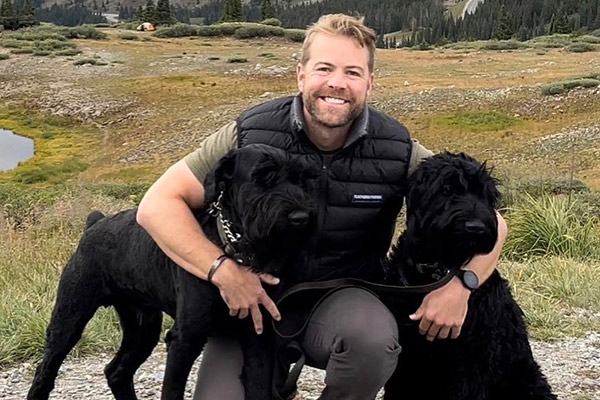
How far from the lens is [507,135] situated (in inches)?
867

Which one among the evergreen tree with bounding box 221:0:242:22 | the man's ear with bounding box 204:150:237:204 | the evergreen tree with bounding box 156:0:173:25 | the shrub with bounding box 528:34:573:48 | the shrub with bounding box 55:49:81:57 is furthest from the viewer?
the evergreen tree with bounding box 221:0:242:22

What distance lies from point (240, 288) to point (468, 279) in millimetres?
977

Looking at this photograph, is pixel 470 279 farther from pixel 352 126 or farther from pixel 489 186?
pixel 352 126

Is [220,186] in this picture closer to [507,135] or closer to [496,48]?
[507,135]

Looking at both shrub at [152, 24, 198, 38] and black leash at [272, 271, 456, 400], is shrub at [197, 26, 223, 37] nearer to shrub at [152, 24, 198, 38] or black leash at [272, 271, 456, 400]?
shrub at [152, 24, 198, 38]

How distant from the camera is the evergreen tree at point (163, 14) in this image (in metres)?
61.4

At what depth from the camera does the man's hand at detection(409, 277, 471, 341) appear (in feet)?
10.9

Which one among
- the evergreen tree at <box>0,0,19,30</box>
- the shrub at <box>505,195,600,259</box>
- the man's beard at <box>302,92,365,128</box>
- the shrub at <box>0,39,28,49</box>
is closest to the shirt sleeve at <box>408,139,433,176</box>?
the man's beard at <box>302,92,365,128</box>

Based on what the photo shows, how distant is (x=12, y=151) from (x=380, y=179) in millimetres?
24424

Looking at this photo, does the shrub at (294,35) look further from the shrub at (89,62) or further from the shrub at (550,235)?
the shrub at (550,235)

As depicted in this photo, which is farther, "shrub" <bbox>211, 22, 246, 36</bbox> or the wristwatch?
"shrub" <bbox>211, 22, 246, 36</bbox>

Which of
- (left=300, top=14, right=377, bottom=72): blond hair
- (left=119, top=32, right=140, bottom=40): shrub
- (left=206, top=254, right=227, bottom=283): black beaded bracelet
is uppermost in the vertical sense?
(left=300, top=14, right=377, bottom=72): blond hair

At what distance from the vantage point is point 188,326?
10.00 ft

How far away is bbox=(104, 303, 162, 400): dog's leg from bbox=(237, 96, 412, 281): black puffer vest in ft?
2.84
